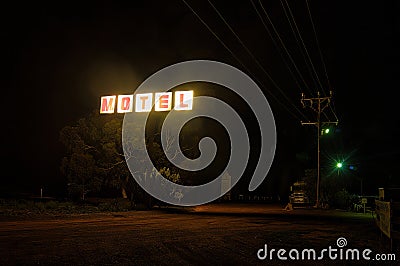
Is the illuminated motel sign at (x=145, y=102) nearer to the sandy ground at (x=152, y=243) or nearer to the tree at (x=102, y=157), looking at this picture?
the tree at (x=102, y=157)

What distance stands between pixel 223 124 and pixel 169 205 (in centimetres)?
1329

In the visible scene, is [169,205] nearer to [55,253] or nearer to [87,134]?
[87,134]

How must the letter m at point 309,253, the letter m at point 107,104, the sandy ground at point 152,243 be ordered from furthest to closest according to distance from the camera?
the letter m at point 107,104 → the letter m at point 309,253 → the sandy ground at point 152,243

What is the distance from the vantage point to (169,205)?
3353cm

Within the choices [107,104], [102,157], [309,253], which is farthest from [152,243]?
[107,104]

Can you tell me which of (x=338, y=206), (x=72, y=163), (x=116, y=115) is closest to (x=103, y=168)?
(x=72, y=163)

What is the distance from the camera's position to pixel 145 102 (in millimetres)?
34562

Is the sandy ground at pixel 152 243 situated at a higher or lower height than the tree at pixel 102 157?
lower

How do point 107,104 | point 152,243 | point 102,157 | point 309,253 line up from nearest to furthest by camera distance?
point 309,253 < point 152,243 < point 102,157 < point 107,104

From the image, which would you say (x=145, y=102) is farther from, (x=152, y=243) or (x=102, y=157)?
(x=152, y=243)

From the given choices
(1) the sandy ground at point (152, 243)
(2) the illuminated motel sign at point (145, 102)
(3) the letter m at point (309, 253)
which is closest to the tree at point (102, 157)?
(2) the illuminated motel sign at point (145, 102)

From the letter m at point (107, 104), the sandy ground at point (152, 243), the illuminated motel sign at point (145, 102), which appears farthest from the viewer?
the letter m at point (107, 104)

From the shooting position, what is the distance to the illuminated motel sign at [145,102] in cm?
3384

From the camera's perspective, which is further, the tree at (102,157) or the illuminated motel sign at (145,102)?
the illuminated motel sign at (145,102)
